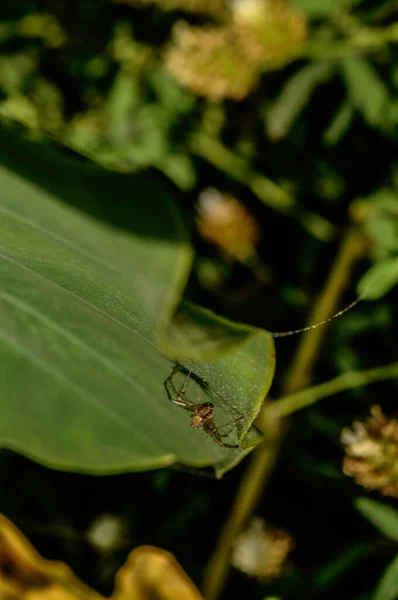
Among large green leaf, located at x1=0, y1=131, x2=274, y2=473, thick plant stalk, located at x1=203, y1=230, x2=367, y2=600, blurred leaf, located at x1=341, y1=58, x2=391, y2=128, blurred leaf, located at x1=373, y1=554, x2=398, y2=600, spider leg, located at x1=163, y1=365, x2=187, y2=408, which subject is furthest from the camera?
thick plant stalk, located at x1=203, y1=230, x2=367, y2=600

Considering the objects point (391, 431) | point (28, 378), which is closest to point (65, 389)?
point (28, 378)

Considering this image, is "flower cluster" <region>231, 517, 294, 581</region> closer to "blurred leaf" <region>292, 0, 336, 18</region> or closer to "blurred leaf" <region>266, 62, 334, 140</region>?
"blurred leaf" <region>266, 62, 334, 140</region>

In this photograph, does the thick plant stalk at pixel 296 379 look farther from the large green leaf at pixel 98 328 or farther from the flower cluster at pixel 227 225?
the large green leaf at pixel 98 328

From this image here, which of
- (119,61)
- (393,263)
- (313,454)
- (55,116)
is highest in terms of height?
(393,263)

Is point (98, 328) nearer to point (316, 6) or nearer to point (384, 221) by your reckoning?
point (384, 221)

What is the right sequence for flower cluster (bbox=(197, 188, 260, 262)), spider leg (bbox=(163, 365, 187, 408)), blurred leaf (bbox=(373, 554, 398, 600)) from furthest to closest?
flower cluster (bbox=(197, 188, 260, 262))
blurred leaf (bbox=(373, 554, 398, 600))
spider leg (bbox=(163, 365, 187, 408))

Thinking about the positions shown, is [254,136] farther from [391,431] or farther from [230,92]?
[391,431]

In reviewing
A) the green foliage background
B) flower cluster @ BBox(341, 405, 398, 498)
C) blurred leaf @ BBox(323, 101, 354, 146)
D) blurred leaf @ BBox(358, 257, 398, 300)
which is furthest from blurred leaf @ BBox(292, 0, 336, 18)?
flower cluster @ BBox(341, 405, 398, 498)
